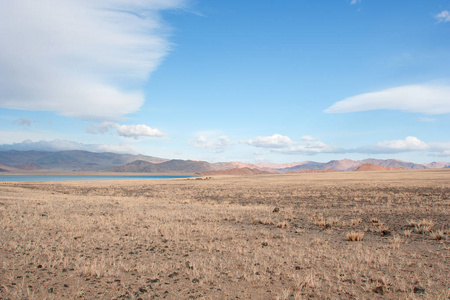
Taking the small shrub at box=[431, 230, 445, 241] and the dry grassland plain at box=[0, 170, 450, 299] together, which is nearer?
the dry grassland plain at box=[0, 170, 450, 299]

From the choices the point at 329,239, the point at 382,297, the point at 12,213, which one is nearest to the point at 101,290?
the point at 382,297

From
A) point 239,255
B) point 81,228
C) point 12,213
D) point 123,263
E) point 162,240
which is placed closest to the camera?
point 123,263

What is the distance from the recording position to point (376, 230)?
41.4ft

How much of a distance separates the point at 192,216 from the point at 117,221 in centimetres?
383

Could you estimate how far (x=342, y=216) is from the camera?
16.8 meters

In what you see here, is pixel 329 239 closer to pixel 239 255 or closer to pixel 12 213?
pixel 239 255

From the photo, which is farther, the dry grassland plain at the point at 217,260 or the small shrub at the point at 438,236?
the small shrub at the point at 438,236

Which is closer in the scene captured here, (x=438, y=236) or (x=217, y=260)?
(x=217, y=260)

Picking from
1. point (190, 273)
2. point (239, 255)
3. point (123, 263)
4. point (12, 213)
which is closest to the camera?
point (190, 273)

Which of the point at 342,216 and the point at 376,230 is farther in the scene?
the point at 342,216

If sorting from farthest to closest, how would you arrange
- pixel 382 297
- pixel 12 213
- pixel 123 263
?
pixel 12 213 < pixel 123 263 < pixel 382 297

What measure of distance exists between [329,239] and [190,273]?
610cm

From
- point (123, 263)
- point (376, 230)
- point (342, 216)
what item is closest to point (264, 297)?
point (123, 263)

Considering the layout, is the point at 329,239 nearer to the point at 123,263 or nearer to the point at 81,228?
the point at 123,263
